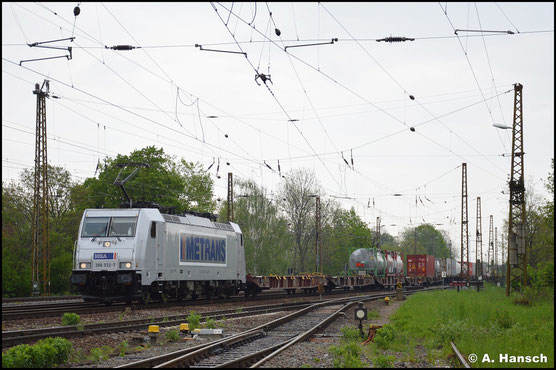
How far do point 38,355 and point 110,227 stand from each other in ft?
43.9

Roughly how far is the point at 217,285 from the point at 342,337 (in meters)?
15.7

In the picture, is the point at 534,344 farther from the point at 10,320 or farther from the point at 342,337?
the point at 10,320

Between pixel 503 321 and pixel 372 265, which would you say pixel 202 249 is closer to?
pixel 503 321

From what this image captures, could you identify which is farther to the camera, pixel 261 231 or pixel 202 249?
pixel 261 231

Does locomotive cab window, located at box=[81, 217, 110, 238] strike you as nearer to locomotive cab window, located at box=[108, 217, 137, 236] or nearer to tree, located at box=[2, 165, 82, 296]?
locomotive cab window, located at box=[108, 217, 137, 236]

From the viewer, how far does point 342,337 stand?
52.4 feet

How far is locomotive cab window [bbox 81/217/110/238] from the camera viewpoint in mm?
23825

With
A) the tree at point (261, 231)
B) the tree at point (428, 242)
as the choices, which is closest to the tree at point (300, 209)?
the tree at point (261, 231)

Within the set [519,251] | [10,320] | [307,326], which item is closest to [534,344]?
[307,326]

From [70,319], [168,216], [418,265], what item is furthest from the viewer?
[418,265]

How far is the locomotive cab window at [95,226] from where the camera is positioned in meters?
23.8

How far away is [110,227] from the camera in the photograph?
23812 millimetres

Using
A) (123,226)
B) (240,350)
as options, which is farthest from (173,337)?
(123,226)

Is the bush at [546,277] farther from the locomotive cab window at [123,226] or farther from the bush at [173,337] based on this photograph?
the bush at [173,337]
